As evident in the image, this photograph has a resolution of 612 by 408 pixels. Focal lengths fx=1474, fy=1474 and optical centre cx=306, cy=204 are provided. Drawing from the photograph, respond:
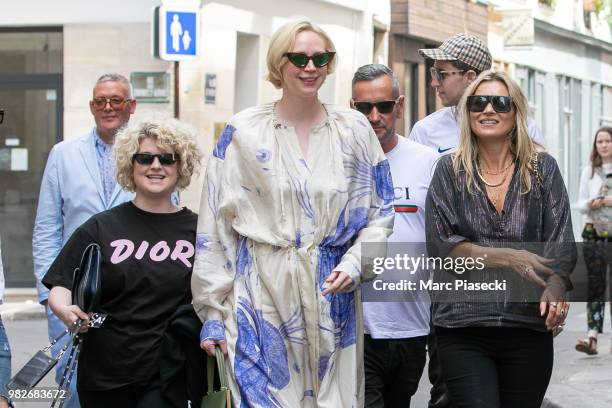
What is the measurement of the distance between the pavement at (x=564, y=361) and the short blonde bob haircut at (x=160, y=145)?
390 centimetres

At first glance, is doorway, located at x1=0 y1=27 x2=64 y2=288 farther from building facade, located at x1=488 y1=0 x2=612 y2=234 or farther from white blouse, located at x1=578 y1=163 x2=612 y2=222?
building facade, located at x1=488 y1=0 x2=612 y2=234

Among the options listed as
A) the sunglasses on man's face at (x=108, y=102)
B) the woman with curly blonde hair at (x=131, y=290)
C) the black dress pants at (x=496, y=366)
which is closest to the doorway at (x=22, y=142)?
the sunglasses on man's face at (x=108, y=102)

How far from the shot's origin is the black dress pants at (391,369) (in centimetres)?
623

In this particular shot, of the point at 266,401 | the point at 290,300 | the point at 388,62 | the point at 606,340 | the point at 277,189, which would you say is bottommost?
the point at 606,340

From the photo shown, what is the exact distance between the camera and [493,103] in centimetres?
568

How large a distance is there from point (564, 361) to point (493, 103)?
741 centimetres

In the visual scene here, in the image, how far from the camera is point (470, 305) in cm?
545

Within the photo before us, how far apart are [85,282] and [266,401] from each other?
877 mm

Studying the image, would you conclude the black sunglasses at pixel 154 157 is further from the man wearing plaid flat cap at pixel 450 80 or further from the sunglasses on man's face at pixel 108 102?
the man wearing plaid flat cap at pixel 450 80

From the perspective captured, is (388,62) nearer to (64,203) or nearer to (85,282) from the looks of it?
(64,203)

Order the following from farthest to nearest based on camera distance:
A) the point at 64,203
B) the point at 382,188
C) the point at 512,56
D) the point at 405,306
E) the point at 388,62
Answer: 1. the point at 512,56
2. the point at 388,62
3. the point at 64,203
4. the point at 405,306
5. the point at 382,188

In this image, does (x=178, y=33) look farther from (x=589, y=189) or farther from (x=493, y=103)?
(x=493, y=103)

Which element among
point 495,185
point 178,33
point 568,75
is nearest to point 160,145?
point 495,185

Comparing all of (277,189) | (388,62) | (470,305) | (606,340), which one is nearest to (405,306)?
(470,305)
